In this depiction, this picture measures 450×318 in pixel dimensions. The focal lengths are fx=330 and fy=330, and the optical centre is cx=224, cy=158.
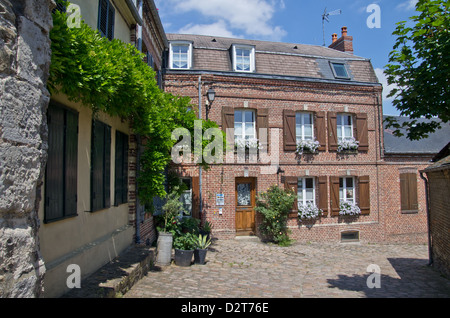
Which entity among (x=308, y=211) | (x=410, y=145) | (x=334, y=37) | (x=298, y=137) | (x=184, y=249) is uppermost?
(x=334, y=37)

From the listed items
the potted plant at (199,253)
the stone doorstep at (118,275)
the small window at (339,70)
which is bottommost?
the potted plant at (199,253)

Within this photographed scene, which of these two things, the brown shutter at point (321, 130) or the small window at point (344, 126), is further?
the small window at point (344, 126)

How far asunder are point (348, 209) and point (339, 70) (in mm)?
6359

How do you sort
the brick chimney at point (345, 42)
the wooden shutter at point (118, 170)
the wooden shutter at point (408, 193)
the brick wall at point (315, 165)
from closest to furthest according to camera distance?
the wooden shutter at point (118, 170), the brick wall at point (315, 165), the wooden shutter at point (408, 193), the brick chimney at point (345, 42)

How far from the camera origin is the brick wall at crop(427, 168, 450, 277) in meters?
8.81

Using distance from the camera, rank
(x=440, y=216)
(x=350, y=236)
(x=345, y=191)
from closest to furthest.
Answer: (x=440, y=216) → (x=350, y=236) → (x=345, y=191)

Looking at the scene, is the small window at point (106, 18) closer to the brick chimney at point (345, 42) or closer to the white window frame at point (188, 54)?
the white window frame at point (188, 54)

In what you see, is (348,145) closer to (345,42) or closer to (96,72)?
(345,42)

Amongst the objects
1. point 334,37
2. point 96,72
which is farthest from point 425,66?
point 334,37

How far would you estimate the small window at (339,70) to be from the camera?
592 inches

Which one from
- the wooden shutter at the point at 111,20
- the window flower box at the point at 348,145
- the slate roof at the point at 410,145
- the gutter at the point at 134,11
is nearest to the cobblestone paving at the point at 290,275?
the window flower box at the point at 348,145

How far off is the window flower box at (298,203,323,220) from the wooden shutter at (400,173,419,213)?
14.3ft

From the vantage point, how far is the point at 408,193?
49.5ft

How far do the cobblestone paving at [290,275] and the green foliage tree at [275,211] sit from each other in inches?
22.2
